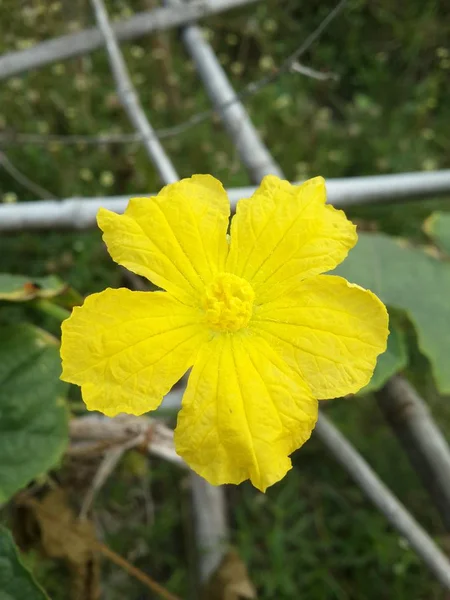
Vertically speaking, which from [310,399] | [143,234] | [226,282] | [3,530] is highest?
[143,234]

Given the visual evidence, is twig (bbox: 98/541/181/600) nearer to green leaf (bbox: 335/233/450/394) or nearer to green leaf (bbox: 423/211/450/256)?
green leaf (bbox: 335/233/450/394)

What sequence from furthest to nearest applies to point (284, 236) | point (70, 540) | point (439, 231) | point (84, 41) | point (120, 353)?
point (84, 41) < point (439, 231) < point (70, 540) < point (284, 236) < point (120, 353)

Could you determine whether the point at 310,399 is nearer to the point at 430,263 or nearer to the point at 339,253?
the point at 339,253

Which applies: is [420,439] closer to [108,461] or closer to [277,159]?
[108,461]

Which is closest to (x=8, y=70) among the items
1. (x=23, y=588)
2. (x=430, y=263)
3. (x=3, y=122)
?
(x=3, y=122)

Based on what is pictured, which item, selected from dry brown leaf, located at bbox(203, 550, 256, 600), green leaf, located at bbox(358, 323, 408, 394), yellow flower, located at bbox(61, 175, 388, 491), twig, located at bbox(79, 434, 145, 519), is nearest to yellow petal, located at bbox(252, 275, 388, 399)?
yellow flower, located at bbox(61, 175, 388, 491)

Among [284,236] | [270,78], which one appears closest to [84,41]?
[270,78]

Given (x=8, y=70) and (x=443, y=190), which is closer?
(x=443, y=190)
